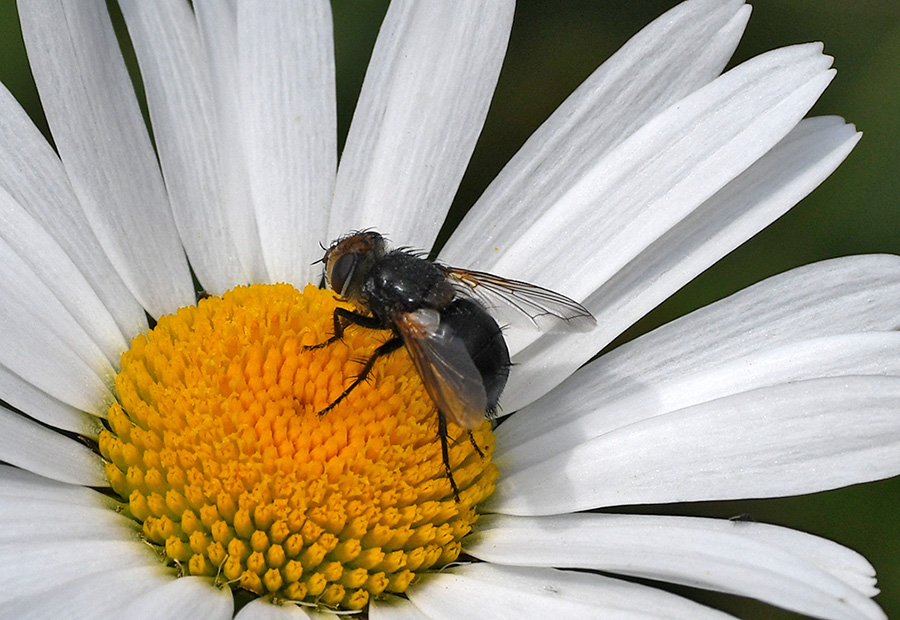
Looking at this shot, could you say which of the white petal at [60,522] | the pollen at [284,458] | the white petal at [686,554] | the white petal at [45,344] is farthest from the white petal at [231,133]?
the white petal at [686,554]


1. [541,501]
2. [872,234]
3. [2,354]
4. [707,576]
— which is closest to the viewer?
[707,576]

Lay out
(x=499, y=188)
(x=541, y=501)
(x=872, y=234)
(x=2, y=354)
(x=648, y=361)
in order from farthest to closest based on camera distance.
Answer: (x=872, y=234) < (x=499, y=188) < (x=648, y=361) < (x=541, y=501) < (x=2, y=354)

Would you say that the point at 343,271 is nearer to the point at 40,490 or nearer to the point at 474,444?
the point at 474,444

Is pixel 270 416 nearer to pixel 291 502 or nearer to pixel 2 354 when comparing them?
pixel 291 502

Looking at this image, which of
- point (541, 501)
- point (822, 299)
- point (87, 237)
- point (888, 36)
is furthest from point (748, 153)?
point (87, 237)

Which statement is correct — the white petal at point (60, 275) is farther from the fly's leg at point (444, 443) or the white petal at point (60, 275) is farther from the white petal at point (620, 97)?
the white petal at point (620, 97)

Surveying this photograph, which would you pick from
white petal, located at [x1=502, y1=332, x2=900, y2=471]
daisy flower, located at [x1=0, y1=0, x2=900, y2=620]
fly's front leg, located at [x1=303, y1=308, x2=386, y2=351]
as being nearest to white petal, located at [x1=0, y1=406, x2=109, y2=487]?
daisy flower, located at [x1=0, y1=0, x2=900, y2=620]

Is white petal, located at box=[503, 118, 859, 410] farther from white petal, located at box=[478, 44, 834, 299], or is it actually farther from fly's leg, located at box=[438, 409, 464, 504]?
fly's leg, located at box=[438, 409, 464, 504]
